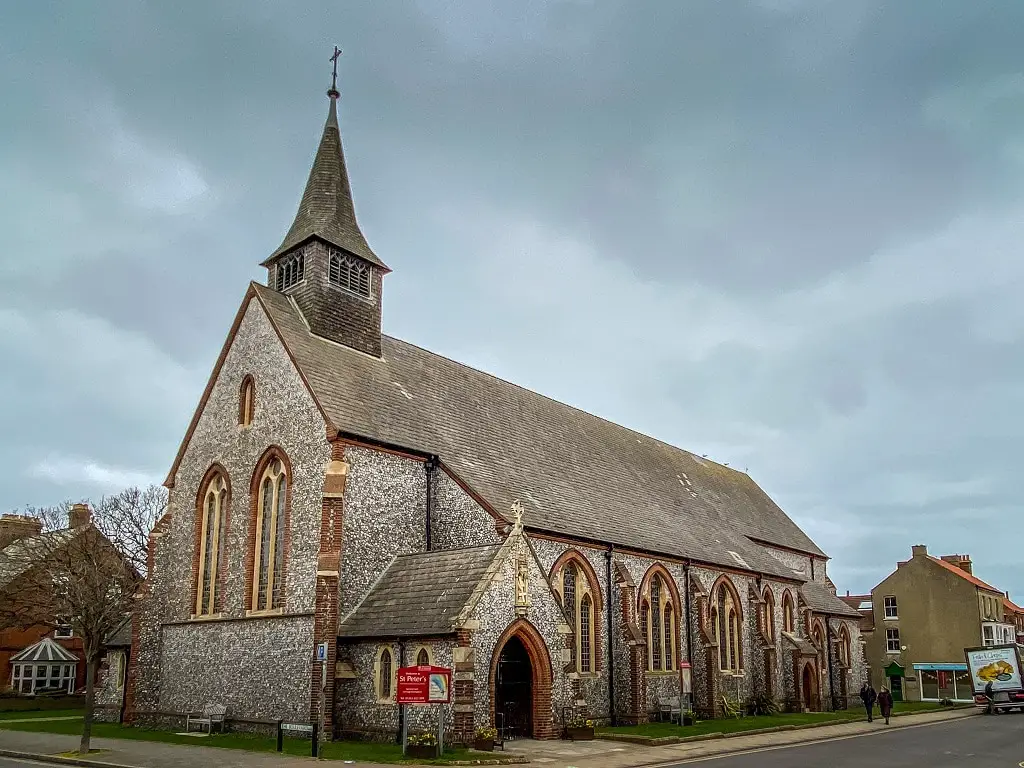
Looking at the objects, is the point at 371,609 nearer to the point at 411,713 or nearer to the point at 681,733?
the point at 411,713

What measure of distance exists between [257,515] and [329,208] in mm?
11506

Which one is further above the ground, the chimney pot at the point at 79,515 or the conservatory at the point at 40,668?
the chimney pot at the point at 79,515

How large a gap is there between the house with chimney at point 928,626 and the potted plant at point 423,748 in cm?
4926

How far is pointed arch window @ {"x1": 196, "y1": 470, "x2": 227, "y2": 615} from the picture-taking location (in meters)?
28.4

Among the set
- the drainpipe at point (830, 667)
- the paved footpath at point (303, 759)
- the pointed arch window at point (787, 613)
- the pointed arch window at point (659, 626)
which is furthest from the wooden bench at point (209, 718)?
the drainpipe at point (830, 667)

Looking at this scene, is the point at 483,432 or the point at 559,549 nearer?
the point at 559,549

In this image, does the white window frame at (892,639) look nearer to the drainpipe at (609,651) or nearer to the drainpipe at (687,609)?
the drainpipe at (687,609)

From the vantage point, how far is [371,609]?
2453 centimetres

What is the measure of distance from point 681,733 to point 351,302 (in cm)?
1815

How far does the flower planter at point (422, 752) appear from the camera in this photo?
2019 centimetres

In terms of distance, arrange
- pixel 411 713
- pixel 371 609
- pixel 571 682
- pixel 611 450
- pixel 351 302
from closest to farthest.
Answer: pixel 411 713, pixel 371 609, pixel 571 682, pixel 351 302, pixel 611 450

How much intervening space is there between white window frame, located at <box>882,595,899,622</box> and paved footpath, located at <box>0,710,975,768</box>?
42182mm

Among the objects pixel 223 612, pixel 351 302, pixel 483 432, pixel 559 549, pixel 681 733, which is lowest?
pixel 681 733

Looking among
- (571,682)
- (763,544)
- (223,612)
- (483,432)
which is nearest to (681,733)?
(571,682)
